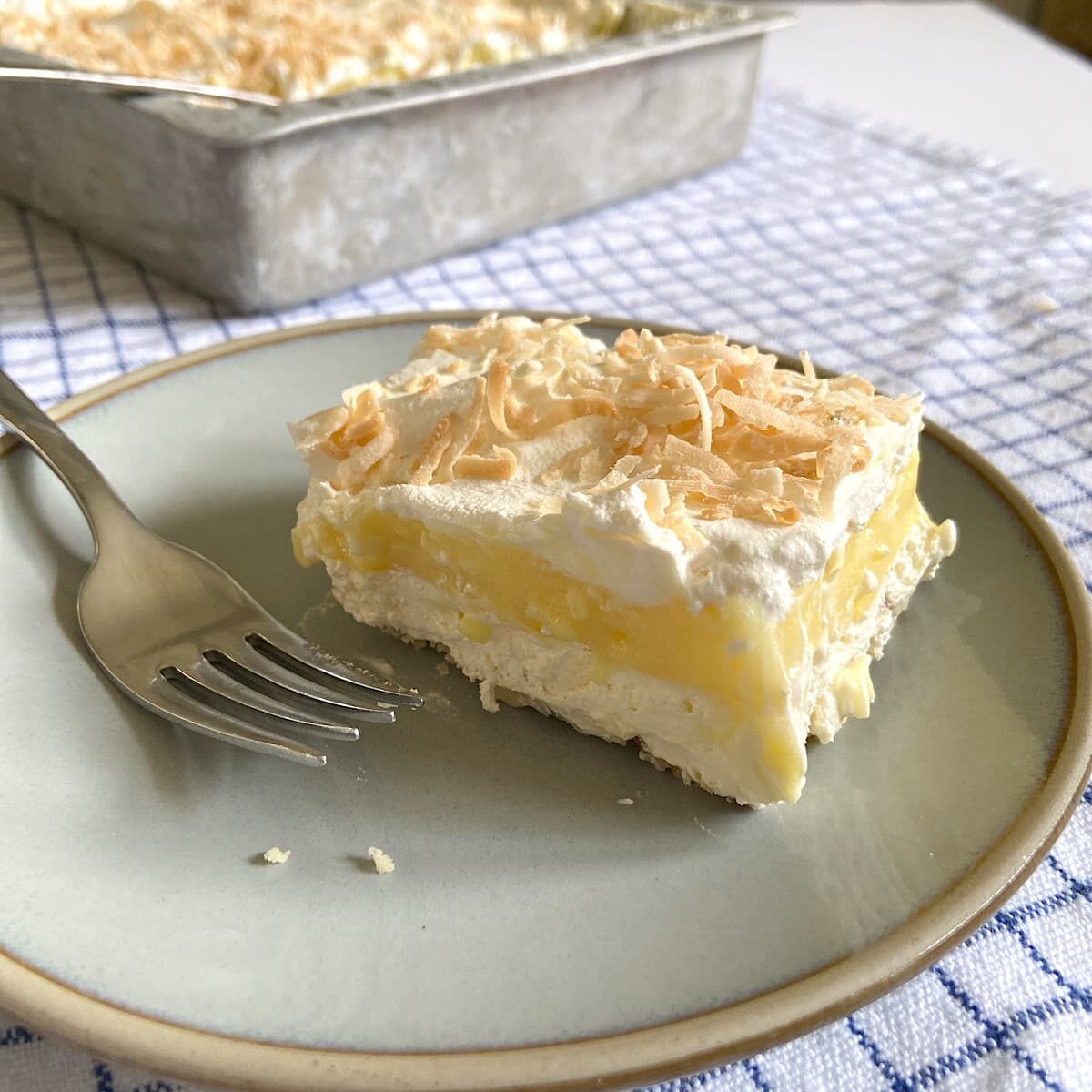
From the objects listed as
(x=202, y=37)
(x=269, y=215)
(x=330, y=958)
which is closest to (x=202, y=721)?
(x=330, y=958)

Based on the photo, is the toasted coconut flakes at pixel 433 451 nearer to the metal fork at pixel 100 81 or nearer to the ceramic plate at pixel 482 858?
the ceramic plate at pixel 482 858

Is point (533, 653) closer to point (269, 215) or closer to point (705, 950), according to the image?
point (705, 950)

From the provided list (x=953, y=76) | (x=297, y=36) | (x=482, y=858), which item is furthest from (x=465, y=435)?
(x=953, y=76)

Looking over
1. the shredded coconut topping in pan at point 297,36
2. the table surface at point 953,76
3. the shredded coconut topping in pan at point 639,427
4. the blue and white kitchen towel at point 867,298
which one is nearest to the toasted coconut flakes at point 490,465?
the shredded coconut topping in pan at point 639,427

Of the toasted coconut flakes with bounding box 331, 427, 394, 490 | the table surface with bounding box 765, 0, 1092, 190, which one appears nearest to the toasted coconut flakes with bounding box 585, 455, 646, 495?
the toasted coconut flakes with bounding box 331, 427, 394, 490

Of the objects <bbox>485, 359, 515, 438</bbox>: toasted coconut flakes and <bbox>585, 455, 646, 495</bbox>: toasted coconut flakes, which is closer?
<bbox>585, 455, 646, 495</bbox>: toasted coconut flakes

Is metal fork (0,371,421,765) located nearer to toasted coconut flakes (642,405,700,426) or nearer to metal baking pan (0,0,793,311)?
toasted coconut flakes (642,405,700,426)

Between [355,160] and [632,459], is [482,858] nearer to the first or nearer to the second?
[632,459]
